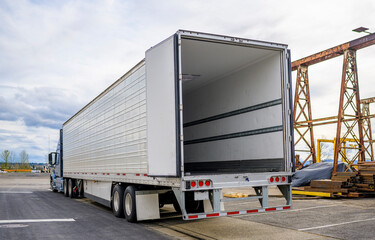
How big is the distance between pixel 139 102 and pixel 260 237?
4.03 meters

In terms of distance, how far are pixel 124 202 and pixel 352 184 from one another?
927 centimetres

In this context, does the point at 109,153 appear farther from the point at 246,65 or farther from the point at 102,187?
the point at 246,65

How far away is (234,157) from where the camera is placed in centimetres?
995

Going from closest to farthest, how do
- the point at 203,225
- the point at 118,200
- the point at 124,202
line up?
1. the point at 203,225
2. the point at 124,202
3. the point at 118,200

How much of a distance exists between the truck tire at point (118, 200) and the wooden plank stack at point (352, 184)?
8.22m

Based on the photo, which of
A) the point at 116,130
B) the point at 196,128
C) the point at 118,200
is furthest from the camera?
the point at 196,128

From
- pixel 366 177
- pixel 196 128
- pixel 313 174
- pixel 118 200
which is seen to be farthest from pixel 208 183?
pixel 313 174

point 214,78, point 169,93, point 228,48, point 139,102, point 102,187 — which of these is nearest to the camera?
point 169,93

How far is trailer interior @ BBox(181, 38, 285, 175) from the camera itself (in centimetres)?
847

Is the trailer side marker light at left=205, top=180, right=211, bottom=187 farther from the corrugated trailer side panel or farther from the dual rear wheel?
the dual rear wheel

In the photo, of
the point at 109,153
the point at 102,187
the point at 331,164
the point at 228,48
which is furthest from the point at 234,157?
the point at 331,164

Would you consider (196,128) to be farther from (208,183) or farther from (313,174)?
(313,174)

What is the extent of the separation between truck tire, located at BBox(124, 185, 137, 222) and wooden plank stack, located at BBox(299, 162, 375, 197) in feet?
27.1

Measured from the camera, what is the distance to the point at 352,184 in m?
14.8
